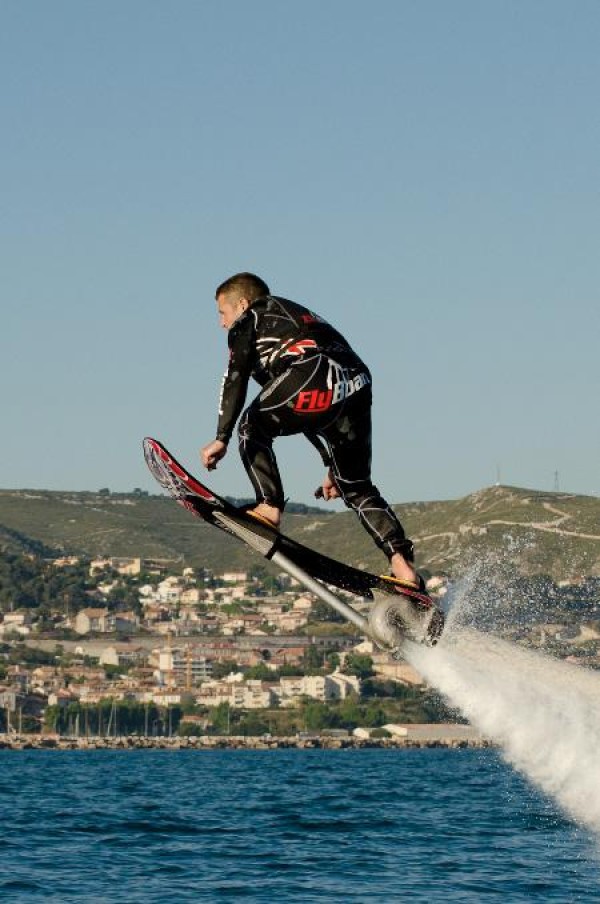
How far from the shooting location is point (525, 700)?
17.0m

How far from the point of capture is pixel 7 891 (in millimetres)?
34562

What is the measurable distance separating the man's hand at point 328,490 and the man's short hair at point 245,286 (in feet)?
5.75

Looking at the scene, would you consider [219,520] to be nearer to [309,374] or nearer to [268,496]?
[268,496]

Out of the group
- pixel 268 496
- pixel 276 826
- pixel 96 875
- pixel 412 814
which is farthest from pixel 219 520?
pixel 412 814

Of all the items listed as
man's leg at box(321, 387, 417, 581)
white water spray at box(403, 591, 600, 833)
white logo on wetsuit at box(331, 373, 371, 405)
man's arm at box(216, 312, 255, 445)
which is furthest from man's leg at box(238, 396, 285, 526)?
white water spray at box(403, 591, 600, 833)

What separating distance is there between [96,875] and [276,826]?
67.4 ft

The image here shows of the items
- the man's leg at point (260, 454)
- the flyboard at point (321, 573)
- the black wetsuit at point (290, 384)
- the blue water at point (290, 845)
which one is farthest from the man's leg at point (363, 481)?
the blue water at point (290, 845)

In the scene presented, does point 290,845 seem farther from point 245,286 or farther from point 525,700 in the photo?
point 245,286

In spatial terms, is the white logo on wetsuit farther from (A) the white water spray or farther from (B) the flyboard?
(A) the white water spray

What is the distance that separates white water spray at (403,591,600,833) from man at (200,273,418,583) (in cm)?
217

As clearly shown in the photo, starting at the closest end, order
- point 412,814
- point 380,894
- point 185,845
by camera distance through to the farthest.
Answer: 1. point 380,894
2. point 185,845
3. point 412,814

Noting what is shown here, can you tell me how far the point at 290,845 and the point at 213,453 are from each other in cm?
3657

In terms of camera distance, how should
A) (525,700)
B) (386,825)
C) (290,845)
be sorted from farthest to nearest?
(386,825), (290,845), (525,700)

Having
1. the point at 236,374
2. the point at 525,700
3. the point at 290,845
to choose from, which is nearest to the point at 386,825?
the point at 290,845
